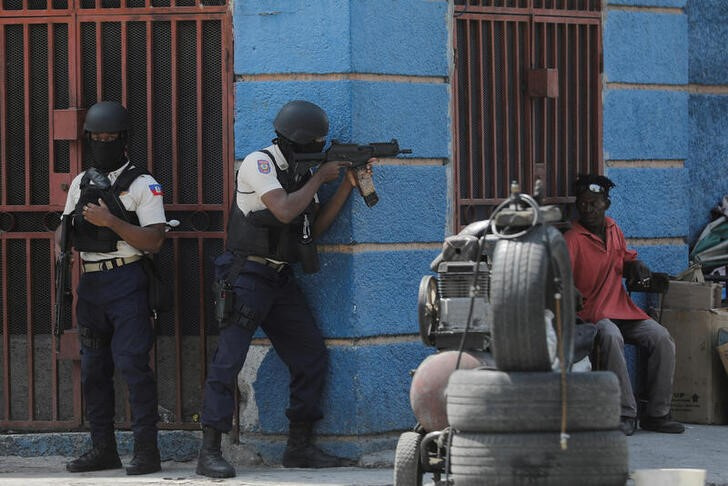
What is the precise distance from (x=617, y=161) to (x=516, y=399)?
147 inches

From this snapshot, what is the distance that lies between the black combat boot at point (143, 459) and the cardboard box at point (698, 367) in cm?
336

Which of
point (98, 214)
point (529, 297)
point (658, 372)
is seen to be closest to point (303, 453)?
point (98, 214)

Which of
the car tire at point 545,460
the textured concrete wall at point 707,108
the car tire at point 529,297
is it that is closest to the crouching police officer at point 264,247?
the car tire at point 529,297

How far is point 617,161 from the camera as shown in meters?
8.34

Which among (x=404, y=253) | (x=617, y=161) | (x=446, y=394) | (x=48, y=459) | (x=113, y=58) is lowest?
(x=48, y=459)

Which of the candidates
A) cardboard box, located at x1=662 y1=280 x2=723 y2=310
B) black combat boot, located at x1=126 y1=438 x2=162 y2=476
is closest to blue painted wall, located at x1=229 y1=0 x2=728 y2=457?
black combat boot, located at x1=126 y1=438 x2=162 y2=476

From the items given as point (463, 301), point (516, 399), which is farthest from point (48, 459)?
point (516, 399)

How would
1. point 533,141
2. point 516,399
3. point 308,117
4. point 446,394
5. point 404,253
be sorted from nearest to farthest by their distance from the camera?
point 516,399 < point 446,394 < point 308,117 < point 404,253 < point 533,141

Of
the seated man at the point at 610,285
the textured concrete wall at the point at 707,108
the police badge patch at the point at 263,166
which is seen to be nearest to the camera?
the police badge patch at the point at 263,166

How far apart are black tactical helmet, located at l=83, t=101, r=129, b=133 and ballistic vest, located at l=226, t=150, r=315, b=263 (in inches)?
26.3

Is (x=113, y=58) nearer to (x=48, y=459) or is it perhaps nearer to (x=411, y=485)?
(x=48, y=459)

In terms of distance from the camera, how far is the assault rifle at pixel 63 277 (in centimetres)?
691

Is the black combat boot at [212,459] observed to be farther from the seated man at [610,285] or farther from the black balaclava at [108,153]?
the seated man at [610,285]

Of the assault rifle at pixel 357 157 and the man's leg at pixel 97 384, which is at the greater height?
the assault rifle at pixel 357 157
